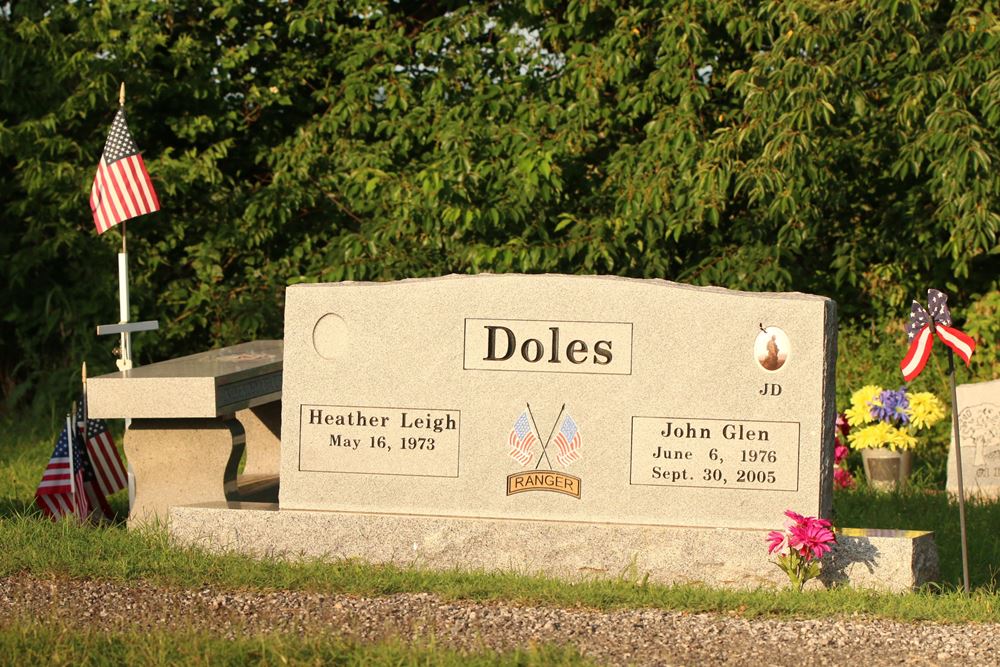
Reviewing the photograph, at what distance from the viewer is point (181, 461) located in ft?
22.6

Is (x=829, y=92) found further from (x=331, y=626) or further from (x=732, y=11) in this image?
(x=331, y=626)

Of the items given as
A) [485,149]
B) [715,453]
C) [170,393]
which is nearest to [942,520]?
[715,453]

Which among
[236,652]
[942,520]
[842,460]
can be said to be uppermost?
[842,460]

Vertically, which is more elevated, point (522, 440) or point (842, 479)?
point (522, 440)

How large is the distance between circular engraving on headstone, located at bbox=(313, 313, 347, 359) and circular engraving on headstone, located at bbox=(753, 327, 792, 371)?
74.8 inches

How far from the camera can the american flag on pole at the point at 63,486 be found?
716cm

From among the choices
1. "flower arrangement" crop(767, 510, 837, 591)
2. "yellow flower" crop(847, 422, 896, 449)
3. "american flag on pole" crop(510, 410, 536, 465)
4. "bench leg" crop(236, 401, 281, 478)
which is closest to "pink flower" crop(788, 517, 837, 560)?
"flower arrangement" crop(767, 510, 837, 591)

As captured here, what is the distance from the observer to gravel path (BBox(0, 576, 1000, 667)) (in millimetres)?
4602

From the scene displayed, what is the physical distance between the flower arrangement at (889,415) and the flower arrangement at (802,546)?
3.30 metres

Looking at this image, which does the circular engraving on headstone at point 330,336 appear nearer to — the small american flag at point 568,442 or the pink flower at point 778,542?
the small american flag at point 568,442

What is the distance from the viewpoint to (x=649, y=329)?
5875 millimetres

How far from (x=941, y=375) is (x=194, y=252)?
6.24m

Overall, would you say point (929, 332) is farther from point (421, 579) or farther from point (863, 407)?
point (863, 407)

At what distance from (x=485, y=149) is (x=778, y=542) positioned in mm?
5249
